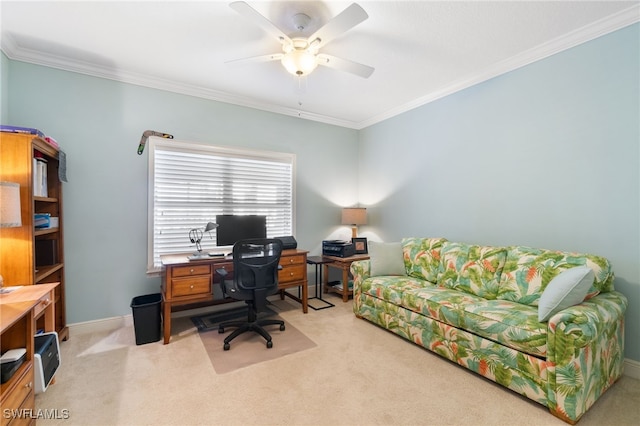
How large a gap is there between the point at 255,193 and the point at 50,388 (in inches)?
103

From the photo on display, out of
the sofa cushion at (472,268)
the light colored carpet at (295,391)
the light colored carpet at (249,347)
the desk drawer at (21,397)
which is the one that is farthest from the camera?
the sofa cushion at (472,268)

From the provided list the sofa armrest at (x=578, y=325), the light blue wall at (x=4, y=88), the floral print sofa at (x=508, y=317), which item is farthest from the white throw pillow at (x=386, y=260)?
the light blue wall at (x=4, y=88)

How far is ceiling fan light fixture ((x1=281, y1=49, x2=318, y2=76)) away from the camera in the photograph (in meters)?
2.21

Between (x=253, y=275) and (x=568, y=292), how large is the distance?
2361mm

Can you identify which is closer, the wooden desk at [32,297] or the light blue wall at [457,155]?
the wooden desk at [32,297]

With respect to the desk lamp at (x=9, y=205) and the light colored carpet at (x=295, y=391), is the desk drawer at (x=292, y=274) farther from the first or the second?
the desk lamp at (x=9, y=205)

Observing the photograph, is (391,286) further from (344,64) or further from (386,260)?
(344,64)

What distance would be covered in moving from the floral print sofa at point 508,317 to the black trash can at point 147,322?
6.67ft

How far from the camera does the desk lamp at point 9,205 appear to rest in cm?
167

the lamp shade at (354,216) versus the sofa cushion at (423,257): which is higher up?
the lamp shade at (354,216)

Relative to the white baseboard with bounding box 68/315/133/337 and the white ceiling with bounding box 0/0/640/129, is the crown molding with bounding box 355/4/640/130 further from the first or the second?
the white baseboard with bounding box 68/315/133/337

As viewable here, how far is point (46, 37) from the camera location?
2.44 metres

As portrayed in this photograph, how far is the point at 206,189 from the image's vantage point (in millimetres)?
3580

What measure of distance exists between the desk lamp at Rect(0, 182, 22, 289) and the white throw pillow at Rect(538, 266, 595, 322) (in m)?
3.31
